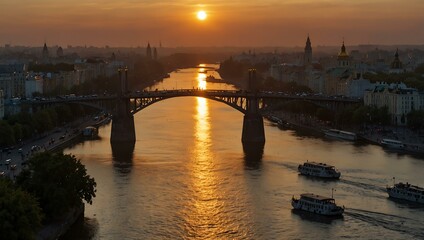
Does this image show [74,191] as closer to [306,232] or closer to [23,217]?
[23,217]

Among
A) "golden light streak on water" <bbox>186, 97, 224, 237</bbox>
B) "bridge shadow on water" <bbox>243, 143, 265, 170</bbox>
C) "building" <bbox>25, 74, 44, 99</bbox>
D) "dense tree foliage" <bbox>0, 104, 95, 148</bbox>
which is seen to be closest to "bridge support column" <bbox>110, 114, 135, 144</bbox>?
"golden light streak on water" <bbox>186, 97, 224, 237</bbox>

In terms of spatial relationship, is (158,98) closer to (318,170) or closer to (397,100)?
(397,100)

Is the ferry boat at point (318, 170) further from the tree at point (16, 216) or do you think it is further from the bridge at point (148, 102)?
the tree at point (16, 216)

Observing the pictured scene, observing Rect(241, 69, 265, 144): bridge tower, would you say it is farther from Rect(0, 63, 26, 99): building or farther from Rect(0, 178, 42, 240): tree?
Rect(0, 178, 42, 240): tree

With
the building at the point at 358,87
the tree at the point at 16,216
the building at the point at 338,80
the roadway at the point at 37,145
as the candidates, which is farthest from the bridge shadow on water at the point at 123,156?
the building at the point at 338,80

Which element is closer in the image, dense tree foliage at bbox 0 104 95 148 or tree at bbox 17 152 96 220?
tree at bbox 17 152 96 220

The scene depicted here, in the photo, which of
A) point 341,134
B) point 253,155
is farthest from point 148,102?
point 253,155
